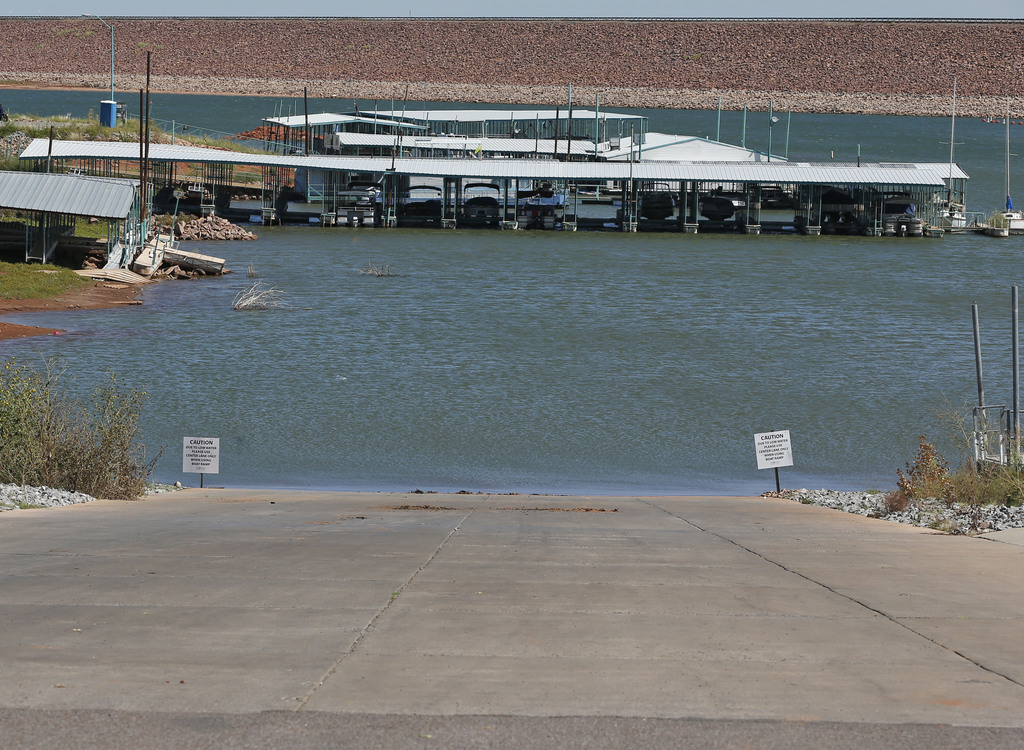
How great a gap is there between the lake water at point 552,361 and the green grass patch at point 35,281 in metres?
2.55

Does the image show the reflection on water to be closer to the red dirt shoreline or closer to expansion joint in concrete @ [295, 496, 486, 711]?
the red dirt shoreline

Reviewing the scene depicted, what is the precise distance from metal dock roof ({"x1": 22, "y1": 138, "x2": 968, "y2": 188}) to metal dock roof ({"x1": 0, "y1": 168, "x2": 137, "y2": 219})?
2237cm

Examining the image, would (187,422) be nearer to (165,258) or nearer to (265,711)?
(265,711)

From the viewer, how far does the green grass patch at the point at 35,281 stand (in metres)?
38.0

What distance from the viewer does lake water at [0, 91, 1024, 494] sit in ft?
71.9

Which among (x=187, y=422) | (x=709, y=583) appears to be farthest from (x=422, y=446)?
(x=709, y=583)

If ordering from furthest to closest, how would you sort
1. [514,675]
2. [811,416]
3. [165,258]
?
[165,258]
[811,416]
[514,675]

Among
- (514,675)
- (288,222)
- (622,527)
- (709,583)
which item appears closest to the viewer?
(514,675)

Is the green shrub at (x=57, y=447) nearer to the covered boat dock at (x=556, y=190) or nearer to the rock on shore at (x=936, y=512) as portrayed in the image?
the rock on shore at (x=936, y=512)

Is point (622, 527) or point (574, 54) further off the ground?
point (574, 54)

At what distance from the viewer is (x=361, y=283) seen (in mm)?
46781

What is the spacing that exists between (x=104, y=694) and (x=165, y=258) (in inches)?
1665

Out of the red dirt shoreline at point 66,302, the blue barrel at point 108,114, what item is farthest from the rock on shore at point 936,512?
the blue barrel at point 108,114

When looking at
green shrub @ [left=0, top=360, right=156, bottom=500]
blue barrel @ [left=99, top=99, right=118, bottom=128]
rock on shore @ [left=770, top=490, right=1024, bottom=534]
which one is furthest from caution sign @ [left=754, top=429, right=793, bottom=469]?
blue barrel @ [left=99, top=99, right=118, bottom=128]
